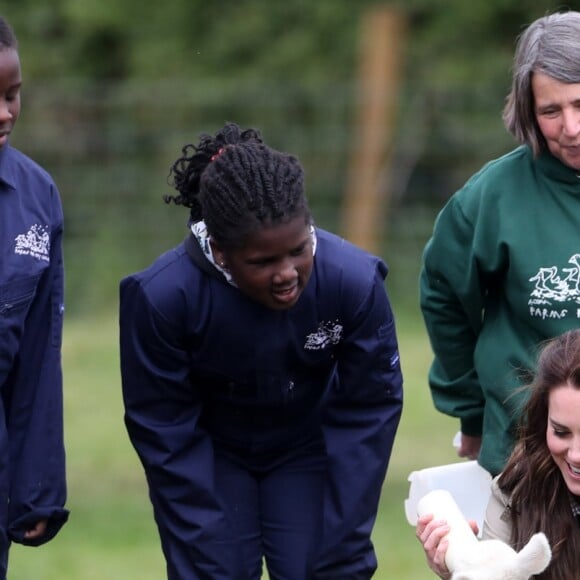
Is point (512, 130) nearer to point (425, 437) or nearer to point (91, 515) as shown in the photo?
point (91, 515)

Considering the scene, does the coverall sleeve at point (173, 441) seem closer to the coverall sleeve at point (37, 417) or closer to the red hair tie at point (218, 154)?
the coverall sleeve at point (37, 417)

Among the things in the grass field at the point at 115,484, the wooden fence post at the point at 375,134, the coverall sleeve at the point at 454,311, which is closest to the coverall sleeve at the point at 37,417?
the coverall sleeve at the point at 454,311

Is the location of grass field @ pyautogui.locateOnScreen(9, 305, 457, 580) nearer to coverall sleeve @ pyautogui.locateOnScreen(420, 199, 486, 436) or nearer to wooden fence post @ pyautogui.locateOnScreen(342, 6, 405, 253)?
wooden fence post @ pyautogui.locateOnScreen(342, 6, 405, 253)

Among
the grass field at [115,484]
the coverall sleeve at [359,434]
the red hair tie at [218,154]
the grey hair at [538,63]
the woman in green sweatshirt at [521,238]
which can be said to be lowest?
the grass field at [115,484]

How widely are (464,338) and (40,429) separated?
1332 mm

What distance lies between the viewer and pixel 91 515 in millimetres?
7898

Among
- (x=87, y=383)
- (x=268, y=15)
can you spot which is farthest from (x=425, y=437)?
(x=268, y=15)

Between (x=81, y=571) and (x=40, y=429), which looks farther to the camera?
(x=81, y=571)

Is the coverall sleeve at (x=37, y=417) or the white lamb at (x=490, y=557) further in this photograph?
the coverall sleeve at (x=37, y=417)

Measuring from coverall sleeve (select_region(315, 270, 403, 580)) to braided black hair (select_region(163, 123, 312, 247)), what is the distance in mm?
450

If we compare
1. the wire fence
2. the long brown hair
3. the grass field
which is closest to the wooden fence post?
the wire fence

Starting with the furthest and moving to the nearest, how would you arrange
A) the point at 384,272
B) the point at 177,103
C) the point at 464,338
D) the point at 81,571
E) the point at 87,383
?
the point at 177,103
the point at 87,383
the point at 81,571
the point at 464,338
the point at 384,272

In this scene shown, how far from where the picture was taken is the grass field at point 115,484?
22.6 feet

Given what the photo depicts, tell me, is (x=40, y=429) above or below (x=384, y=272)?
below
